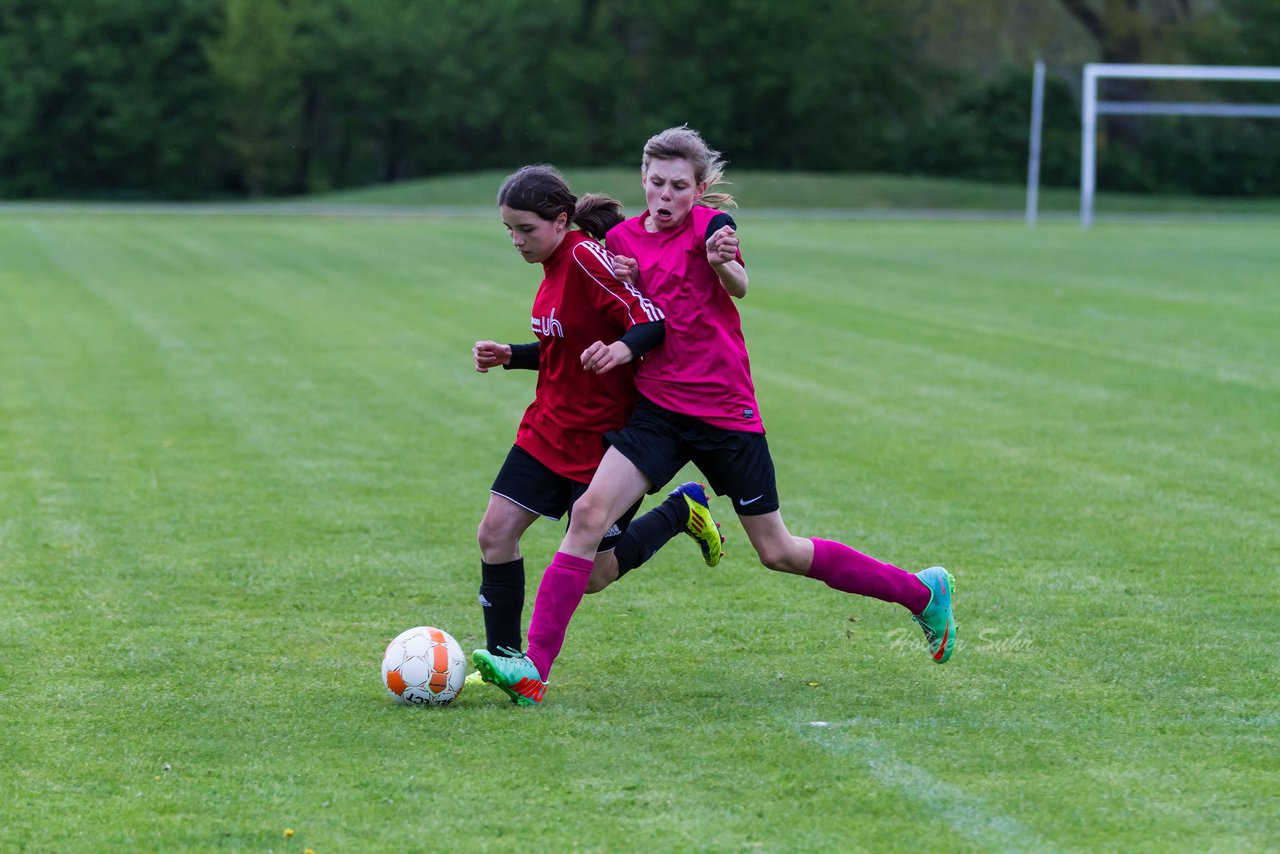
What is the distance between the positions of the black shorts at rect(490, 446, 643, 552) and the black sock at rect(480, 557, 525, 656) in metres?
0.23

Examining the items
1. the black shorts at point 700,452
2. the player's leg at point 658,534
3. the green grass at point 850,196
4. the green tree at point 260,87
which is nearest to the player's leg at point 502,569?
the player's leg at point 658,534

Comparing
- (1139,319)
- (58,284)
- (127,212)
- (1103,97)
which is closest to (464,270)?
(58,284)

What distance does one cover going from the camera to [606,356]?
487 cm

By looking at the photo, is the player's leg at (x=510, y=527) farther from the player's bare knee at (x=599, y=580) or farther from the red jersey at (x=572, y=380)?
the player's bare knee at (x=599, y=580)

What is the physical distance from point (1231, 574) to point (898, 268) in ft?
59.1

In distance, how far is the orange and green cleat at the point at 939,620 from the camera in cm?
538

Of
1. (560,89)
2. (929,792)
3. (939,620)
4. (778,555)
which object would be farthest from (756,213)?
(929,792)

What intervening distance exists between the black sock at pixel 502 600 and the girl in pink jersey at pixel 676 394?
19 centimetres

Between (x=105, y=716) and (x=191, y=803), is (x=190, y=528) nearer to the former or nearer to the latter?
(x=105, y=716)

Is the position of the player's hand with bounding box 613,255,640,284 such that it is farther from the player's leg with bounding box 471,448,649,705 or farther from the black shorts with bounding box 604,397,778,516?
the player's leg with bounding box 471,448,649,705

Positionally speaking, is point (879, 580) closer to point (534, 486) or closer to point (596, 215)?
point (534, 486)

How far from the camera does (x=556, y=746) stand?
15.1 feet

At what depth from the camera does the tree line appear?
186 feet

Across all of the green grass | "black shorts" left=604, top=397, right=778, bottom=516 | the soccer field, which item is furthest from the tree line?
"black shorts" left=604, top=397, right=778, bottom=516
